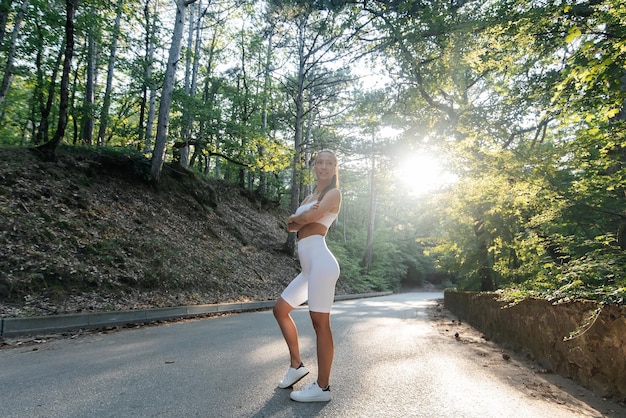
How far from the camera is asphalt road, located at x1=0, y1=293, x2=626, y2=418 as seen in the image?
2.68 m

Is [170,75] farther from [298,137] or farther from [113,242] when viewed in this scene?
[298,137]

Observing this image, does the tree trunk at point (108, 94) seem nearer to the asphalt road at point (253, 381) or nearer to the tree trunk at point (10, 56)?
the tree trunk at point (10, 56)

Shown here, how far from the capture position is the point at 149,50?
19.8 metres

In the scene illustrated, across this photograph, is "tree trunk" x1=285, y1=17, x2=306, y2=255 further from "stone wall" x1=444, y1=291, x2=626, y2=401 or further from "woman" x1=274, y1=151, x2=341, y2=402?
"woman" x1=274, y1=151, x2=341, y2=402

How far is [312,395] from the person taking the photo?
9.15 feet

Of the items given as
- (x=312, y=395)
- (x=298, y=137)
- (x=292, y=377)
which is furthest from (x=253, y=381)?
(x=298, y=137)

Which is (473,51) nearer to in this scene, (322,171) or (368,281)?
(322,171)

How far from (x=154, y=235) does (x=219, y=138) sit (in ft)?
19.0

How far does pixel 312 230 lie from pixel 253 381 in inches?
57.1

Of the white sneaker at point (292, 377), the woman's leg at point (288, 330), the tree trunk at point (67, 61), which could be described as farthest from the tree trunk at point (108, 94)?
the white sneaker at point (292, 377)

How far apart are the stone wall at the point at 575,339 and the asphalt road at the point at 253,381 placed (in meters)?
0.18

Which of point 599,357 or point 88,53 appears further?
point 88,53

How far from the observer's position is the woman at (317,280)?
2881 millimetres

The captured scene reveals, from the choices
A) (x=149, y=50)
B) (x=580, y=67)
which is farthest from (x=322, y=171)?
(x=149, y=50)
